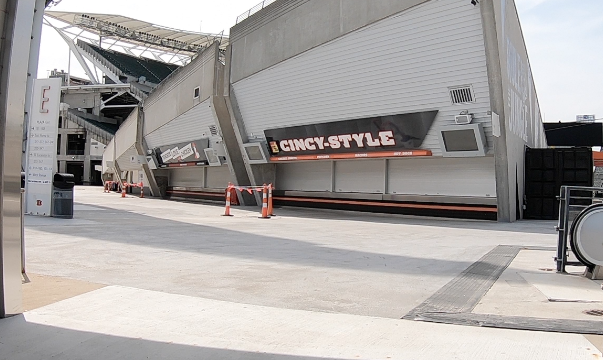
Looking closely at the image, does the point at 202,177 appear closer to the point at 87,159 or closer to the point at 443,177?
the point at 443,177

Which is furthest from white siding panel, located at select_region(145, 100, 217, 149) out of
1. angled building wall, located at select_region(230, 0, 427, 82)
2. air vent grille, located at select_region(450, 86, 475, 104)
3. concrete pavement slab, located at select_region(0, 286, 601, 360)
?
concrete pavement slab, located at select_region(0, 286, 601, 360)

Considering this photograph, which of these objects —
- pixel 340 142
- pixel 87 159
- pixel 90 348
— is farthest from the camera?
pixel 87 159

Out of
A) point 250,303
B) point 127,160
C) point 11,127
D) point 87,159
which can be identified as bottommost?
point 250,303

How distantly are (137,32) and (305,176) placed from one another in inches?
2268

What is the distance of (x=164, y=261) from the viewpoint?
715cm

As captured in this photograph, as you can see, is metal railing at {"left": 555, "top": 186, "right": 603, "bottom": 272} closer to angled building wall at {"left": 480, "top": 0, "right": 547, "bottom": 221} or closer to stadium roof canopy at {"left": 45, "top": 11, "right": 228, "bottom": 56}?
angled building wall at {"left": 480, "top": 0, "right": 547, "bottom": 221}

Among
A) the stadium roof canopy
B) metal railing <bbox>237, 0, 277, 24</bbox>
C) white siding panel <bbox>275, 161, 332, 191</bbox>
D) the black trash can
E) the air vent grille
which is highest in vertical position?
the stadium roof canopy

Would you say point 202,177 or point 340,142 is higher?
point 340,142

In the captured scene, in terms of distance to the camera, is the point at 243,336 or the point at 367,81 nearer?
the point at 243,336

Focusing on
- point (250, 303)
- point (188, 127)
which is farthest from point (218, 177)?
point (250, 303)

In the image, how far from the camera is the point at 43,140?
12.8 metres

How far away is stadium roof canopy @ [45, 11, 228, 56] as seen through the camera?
216ft

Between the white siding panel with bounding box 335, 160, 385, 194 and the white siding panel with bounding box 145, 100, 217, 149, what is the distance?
7.53 metres

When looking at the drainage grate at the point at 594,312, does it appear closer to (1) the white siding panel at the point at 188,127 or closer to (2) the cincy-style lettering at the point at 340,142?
(2) the cincy-style lettering at the point at 340,142
